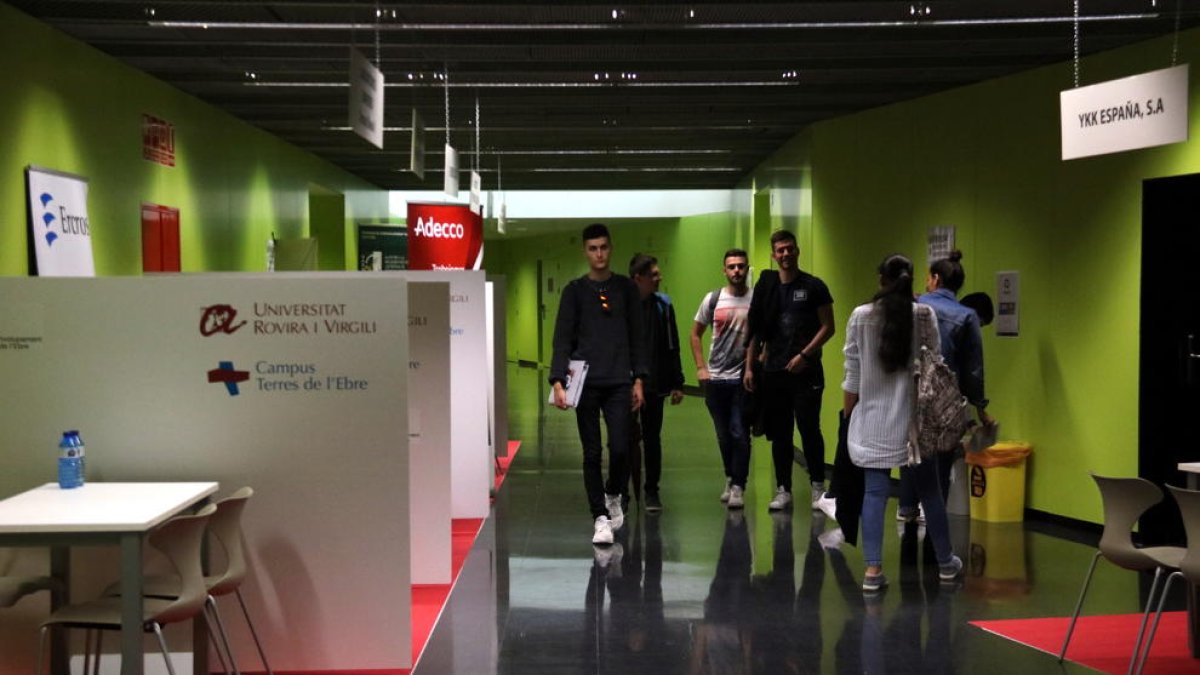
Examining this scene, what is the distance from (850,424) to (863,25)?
8.63ft

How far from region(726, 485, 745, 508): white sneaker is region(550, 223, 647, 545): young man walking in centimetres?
161

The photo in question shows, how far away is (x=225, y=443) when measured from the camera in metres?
4.75

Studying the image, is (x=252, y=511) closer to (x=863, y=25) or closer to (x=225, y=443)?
(x=225, y=443)

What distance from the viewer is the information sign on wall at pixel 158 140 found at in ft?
32.0

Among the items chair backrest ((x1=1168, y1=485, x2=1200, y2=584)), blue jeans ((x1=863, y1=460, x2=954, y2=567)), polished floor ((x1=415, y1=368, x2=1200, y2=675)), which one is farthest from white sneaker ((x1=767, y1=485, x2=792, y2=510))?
chair backrest ((x1=1168, y1=485, x2=1200, y2=584))

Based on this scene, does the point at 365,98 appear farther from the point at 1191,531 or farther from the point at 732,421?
the point at 1191,531

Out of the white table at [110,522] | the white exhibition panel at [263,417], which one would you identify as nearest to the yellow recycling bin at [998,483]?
the white exhibition panel at [263,417]

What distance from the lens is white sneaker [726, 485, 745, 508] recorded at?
8680 millimetres

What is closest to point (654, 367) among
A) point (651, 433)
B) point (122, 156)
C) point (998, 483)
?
point (651, 433)

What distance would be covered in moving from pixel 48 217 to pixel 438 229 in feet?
17.2

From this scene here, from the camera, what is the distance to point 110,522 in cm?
376

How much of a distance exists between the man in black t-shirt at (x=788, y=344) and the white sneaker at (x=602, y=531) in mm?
1439

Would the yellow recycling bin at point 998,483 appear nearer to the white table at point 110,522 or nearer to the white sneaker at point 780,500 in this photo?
the white sneaker at point 780,500

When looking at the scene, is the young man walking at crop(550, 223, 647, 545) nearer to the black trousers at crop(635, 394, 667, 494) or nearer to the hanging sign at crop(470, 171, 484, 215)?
the black trousers at crop(635, 394, 667, 494)
